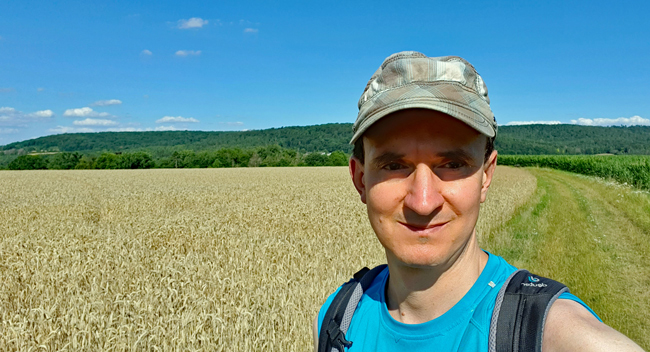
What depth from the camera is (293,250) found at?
26.9ft

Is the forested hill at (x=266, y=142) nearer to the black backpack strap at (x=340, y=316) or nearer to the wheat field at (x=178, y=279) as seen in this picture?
the wheat field at (x=178, y=279)

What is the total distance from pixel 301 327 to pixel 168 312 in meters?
1.55

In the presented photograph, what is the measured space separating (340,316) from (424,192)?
0.65 m

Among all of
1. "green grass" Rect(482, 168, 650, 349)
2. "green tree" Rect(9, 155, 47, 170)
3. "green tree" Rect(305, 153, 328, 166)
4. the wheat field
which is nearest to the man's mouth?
the wheat field

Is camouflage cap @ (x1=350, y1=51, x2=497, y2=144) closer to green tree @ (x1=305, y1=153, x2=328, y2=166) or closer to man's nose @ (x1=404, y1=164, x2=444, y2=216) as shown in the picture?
man's nose @ (x1=404, y1=164, x2=444, y2=216)

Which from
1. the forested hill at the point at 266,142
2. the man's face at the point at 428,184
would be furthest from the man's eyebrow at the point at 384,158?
the forested hill at the point at 266,142

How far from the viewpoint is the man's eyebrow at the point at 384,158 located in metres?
1.46

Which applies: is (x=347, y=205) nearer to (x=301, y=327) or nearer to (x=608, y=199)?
(x=301, y=327)

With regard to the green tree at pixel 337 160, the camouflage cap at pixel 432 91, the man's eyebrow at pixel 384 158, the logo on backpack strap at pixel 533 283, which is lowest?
the logo on backpack strap at pixel 533 283

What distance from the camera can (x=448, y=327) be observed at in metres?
1.46

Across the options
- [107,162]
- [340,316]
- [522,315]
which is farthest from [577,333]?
[107,162]

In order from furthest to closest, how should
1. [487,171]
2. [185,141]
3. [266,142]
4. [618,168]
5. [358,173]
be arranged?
[185,141]
[266,142]
[618,168]
[358,173]
[487,171]

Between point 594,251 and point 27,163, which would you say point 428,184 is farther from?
point 27,163

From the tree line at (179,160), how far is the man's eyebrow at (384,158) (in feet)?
275
